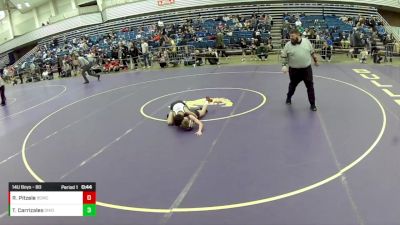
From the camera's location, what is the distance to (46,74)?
23.5 meters

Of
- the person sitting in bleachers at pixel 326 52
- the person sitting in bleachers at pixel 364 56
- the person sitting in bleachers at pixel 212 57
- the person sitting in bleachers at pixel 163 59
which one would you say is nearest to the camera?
the person sitting in bleachers at pixel 364 56

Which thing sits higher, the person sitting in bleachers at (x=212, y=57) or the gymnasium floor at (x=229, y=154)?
the person sitting in bleachers at (x=212, y=57)

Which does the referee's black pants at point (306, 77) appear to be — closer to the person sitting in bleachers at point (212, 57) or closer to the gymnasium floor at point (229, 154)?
A: the gymnasium floor at point (229, 154)

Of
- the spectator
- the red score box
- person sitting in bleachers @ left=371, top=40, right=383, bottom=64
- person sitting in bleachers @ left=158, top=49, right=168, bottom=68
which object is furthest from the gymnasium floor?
the spectator

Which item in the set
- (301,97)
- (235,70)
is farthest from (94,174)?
(235,70)

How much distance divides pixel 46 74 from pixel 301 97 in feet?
58.6

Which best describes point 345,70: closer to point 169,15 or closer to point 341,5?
point 341,5

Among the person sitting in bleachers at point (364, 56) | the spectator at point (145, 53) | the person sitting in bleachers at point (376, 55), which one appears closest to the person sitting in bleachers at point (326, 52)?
the person sitting in bleachers at point (364, 56)

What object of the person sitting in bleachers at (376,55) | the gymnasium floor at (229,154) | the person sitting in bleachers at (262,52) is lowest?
the gymnasium floor at (229,154)

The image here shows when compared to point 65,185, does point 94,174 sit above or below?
below

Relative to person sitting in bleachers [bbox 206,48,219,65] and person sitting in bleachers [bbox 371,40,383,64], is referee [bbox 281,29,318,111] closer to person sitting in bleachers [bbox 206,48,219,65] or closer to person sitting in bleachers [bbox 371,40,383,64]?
person sitting in bleachers [bbox 371,40,383,64]
